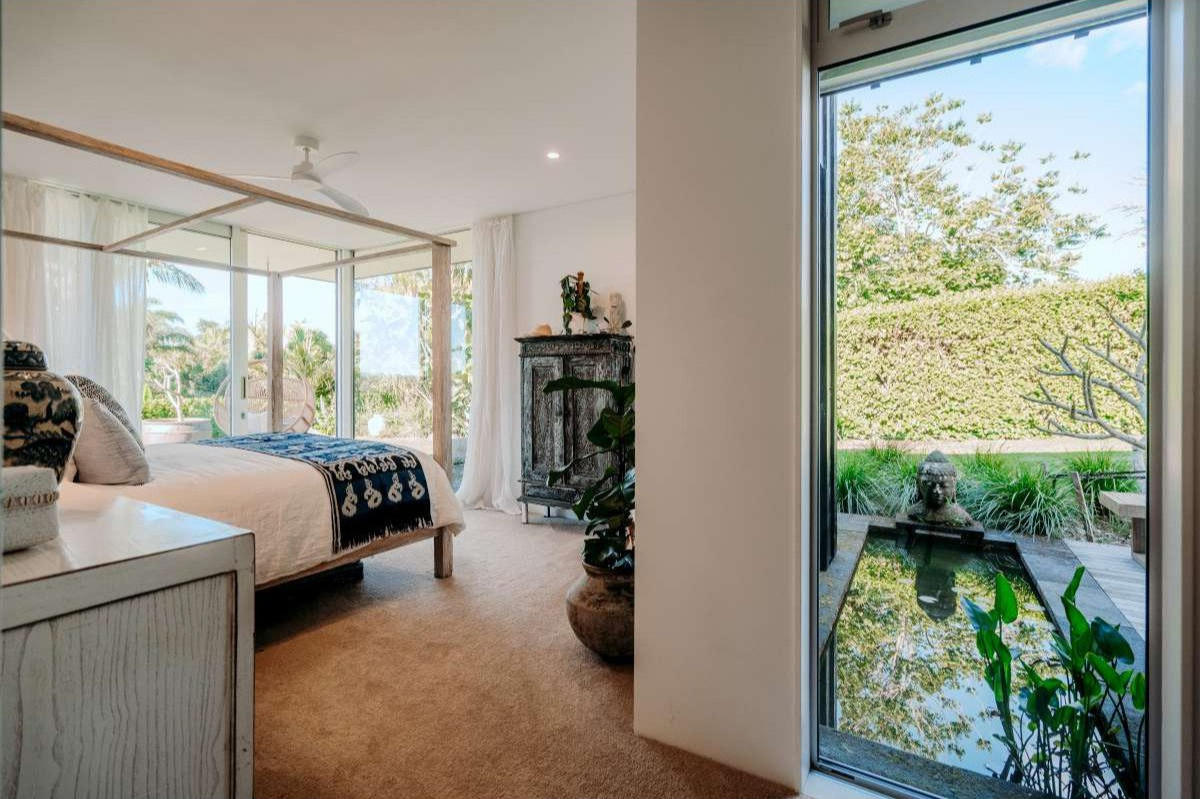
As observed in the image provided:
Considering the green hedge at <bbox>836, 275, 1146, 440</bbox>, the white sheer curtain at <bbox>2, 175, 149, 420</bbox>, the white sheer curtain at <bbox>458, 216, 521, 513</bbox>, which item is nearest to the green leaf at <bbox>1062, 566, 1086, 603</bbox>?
the green hedge at <bbox>836, 275, 1146, 440</bbox>

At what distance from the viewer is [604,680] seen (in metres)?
2.21

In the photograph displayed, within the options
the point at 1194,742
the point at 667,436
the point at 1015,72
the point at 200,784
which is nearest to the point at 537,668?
the point at 667,436

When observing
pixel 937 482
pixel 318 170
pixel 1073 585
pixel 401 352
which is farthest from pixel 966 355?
pixel 401 352

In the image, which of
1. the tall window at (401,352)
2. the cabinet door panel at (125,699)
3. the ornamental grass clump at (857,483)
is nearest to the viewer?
the cabinet door panel at (125,699)

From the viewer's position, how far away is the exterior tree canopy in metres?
1.58

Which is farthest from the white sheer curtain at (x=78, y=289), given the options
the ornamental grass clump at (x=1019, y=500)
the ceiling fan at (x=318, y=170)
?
the ornamental grass clump at (x=1019, y=500)

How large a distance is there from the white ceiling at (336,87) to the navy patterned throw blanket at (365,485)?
5.42 ft

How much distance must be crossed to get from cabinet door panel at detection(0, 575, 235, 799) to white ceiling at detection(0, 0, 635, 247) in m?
2.16

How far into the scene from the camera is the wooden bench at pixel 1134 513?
1461 millimetres

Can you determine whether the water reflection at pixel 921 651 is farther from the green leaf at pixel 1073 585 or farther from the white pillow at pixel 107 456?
the white pillow at pixel 107 456

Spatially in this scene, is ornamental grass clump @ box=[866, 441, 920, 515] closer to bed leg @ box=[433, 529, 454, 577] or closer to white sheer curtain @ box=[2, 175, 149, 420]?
bed leg @ box=[433, 529, 454, 577]

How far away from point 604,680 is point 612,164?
2.98 metres

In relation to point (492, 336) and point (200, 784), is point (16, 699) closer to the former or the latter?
point (200, 784)

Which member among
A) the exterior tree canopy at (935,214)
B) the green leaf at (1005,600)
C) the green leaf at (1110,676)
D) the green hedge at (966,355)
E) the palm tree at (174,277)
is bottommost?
the green leaf at (1110,676)
